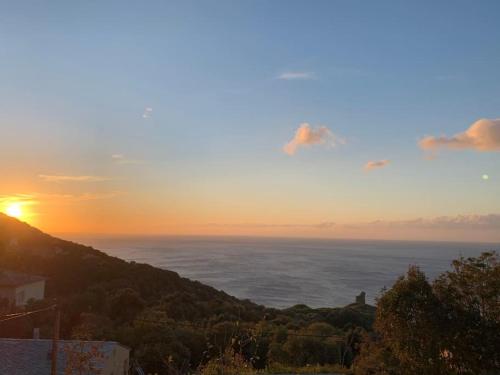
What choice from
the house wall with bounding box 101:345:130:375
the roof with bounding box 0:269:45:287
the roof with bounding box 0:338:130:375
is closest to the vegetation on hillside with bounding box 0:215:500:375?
the roof with bounding box 0:338:130:375

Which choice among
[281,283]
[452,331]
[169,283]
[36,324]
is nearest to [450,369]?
[452,331]

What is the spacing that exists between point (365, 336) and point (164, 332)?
40.5 feet

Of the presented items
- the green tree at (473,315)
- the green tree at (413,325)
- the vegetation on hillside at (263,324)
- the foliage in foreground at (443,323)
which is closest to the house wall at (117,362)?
the vegetation on hillside at (263,324)

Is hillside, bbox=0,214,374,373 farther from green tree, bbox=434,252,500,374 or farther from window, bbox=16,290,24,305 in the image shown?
green tree, bbox=434,252,500,374

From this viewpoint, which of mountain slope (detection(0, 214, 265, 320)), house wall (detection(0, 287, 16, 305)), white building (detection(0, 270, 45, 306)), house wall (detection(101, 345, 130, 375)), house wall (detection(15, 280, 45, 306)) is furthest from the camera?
mountain slope (detection(0, 214, 265, 320))

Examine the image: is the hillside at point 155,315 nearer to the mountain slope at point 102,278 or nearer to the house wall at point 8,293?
the mountain slope at point 102,278

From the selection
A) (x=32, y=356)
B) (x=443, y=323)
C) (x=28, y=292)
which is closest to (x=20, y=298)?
(x=28, y=292)

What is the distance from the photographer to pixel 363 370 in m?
11.7

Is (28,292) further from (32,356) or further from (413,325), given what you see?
(413,325)

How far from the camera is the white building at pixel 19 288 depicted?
29547mm

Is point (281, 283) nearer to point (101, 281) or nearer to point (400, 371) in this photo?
point (101, 281)

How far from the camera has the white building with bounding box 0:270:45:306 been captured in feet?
96.9

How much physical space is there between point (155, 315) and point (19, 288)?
1074 centimetres

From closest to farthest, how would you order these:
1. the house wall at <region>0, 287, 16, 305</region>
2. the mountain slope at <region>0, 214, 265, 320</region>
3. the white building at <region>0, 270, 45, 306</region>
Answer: the house wall at <region>0, 287, 16, 305</region>
the white building at <region>0, 270, 45, 306</region>
the mountain slope at <region>0, 214, 265, 320</region>
